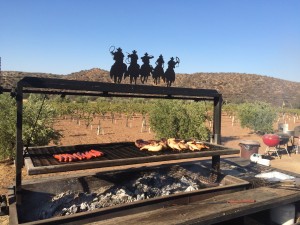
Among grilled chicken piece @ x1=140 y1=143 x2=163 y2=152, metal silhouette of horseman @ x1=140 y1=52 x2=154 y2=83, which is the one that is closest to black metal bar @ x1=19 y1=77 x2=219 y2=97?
metal silhouette of horseman @ x1=140 y1=52 x2=154 y2=83

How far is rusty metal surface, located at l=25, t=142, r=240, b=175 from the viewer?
12.4ft

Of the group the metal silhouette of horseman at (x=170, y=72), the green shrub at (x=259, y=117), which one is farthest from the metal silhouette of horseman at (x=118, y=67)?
the green shrub at (x=259, y=117)

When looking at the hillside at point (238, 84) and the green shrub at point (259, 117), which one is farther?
the hillside at point (238, 84)

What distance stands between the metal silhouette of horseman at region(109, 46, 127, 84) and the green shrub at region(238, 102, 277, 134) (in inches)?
828

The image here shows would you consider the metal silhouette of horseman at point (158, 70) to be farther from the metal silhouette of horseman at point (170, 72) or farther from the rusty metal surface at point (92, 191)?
the rusty metal surface at point (92, 191)

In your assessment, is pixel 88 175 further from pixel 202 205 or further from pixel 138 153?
pixel 202 205

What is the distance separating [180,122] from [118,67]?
35.4 ft

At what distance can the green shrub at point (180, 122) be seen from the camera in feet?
50.4

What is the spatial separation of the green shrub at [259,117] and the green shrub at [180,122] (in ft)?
32.0

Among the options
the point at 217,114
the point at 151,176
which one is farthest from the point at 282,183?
the point at 151,176

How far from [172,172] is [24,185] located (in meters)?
3.53

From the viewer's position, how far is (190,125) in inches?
607

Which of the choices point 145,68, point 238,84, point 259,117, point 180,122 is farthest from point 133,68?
point 238,84

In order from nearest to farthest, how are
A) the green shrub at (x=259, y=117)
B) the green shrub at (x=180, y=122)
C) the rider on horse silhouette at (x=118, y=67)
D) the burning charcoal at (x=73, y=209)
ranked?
the burning charcoal at (x=73, y=209), the rider on horse silhouette at (x=118, y=67), the green shrub at (x=180, y=122), the green shrub at (x=259, y=117)
